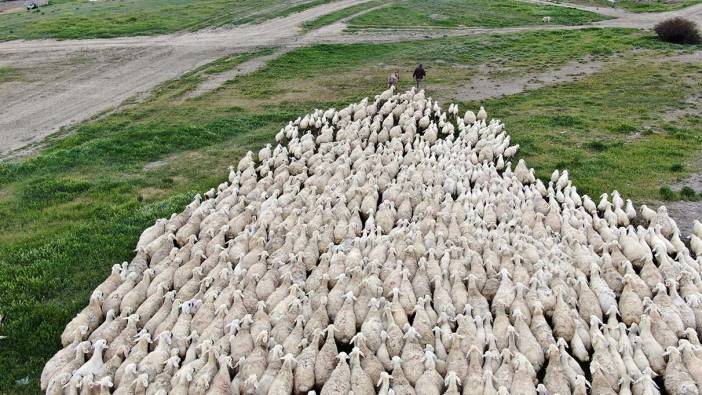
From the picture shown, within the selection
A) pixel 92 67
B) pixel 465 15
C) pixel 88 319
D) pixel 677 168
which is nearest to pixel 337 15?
pixel 465 15

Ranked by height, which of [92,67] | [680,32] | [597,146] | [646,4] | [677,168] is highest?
[92,67]

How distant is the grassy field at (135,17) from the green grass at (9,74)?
37.5ft

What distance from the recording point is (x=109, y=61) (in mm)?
38094

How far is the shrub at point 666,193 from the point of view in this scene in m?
16.8

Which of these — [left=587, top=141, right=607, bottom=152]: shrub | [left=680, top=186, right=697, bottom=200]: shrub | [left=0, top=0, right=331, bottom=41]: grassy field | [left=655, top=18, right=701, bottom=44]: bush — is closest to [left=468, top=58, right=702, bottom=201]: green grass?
[left=587, top=141, right=607, bottom=152]: shrub

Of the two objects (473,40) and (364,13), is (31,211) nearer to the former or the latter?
(473,40)

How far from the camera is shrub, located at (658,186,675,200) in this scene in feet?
55.0

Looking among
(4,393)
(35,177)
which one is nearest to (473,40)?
(35,177)

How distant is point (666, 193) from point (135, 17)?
50.7 meters

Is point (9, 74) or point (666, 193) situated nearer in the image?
point (666, 193)

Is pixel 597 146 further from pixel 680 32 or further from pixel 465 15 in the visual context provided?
pixel 465 15

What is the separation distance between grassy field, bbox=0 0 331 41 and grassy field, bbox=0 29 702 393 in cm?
1616

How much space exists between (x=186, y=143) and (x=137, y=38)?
2753cm

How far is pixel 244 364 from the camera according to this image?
30.2 feet
